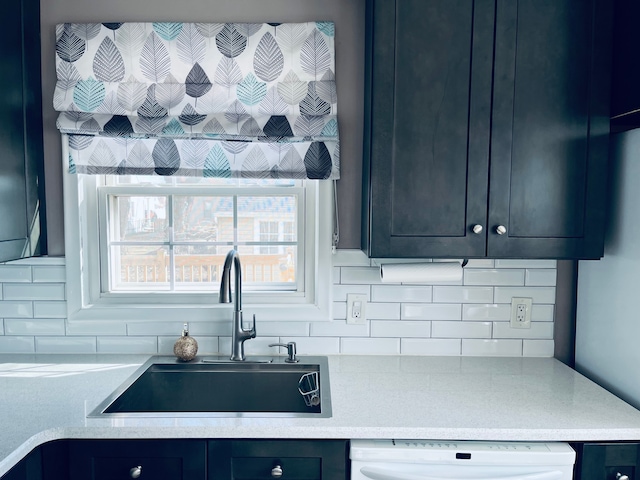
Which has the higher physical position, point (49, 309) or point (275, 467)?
point (49, 309)

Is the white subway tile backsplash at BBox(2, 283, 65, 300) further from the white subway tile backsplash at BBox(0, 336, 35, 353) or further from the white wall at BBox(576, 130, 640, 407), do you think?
the white wall at BBox(576, 130, 640, 407)

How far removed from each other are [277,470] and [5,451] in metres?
0.67

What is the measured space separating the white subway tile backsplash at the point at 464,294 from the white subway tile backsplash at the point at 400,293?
1.4 inches

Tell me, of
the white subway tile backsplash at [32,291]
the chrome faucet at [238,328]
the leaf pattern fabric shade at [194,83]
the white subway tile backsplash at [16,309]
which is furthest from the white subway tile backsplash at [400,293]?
the white subway tile backsplash at [16,309]

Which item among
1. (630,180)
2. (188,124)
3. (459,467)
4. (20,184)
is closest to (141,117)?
(188,124)

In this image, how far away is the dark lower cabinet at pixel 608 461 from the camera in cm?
132

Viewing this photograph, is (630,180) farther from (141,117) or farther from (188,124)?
(141,117)

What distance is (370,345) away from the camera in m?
1.92

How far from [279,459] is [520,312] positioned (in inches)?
45.1

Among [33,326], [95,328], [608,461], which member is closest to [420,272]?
[608,461]

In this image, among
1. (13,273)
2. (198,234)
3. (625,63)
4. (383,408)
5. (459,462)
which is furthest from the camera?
(198,234)

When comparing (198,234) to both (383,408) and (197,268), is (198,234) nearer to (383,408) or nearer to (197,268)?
(197,268)

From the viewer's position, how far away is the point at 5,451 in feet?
3.67

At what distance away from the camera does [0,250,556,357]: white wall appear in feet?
6.24
